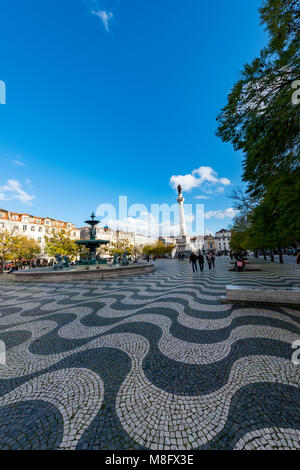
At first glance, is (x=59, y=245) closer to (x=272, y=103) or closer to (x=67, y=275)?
(x=67, y=275)

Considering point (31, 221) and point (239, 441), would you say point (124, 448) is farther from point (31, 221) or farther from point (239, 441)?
point (31, 221)

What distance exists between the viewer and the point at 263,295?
5547 millimetres

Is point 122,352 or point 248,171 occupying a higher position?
point 248,171

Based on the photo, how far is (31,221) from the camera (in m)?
44.8

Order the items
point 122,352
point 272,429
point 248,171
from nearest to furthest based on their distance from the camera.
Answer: point 272,429, point 122,352, point 248,171

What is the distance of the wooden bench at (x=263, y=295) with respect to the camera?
17.4 ft

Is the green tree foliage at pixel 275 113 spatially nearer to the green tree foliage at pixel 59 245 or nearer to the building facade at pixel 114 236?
the green tree foliage at pixel 59 245

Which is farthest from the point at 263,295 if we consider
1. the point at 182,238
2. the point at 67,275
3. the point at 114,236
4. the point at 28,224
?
the point at 114,236

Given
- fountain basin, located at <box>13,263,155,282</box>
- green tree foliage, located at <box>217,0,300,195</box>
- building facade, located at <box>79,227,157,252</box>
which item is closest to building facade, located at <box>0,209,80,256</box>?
building facade, located at <box>79,227,157,252</box>

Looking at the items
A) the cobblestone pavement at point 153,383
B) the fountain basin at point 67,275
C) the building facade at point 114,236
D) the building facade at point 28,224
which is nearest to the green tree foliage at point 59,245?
the building facade at point 28,224

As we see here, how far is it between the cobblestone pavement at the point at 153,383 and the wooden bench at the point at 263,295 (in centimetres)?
61

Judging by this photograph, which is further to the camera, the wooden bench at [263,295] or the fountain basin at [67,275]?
the fountain basin at [67,275]

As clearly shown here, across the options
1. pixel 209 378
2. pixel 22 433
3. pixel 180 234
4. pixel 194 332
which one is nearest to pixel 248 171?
pixel 194 332
